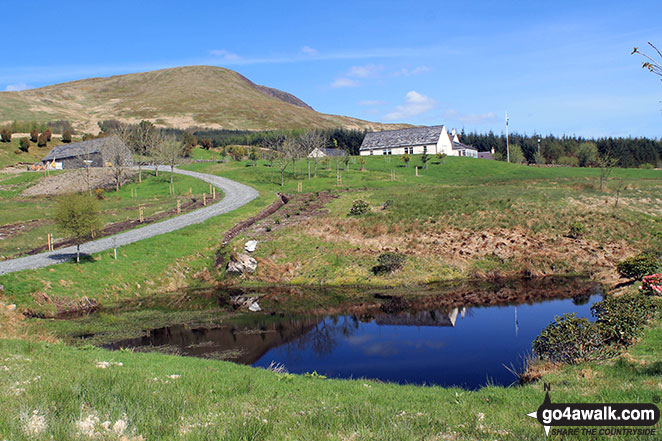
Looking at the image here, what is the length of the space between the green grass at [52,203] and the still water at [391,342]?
2264 cm

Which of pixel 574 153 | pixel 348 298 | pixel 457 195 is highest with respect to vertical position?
pixel 574 153

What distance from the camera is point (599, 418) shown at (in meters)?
7.78

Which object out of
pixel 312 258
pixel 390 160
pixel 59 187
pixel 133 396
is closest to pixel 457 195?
pixel 312 258

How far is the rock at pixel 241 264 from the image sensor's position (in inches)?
1375

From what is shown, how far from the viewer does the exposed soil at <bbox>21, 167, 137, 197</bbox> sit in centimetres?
6900

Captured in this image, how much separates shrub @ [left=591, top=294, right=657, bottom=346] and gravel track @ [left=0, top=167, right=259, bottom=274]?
100 feet

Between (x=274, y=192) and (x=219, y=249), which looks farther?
(x=274, y=192)

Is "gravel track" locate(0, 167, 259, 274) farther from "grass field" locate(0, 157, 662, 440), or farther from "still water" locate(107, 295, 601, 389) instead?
"still water" locate(107, 295, 601, 389)

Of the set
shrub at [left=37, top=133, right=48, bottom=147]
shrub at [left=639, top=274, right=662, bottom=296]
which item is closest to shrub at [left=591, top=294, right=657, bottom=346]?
shrub at [left=639, top=274, right=662, bottom=296]

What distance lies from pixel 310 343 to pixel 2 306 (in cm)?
1669

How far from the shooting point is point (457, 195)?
4841 centimetres

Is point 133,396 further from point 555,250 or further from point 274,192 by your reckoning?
point 274,192

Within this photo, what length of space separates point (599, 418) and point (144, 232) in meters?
39.2

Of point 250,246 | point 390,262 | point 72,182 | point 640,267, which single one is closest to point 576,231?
point 640,267
